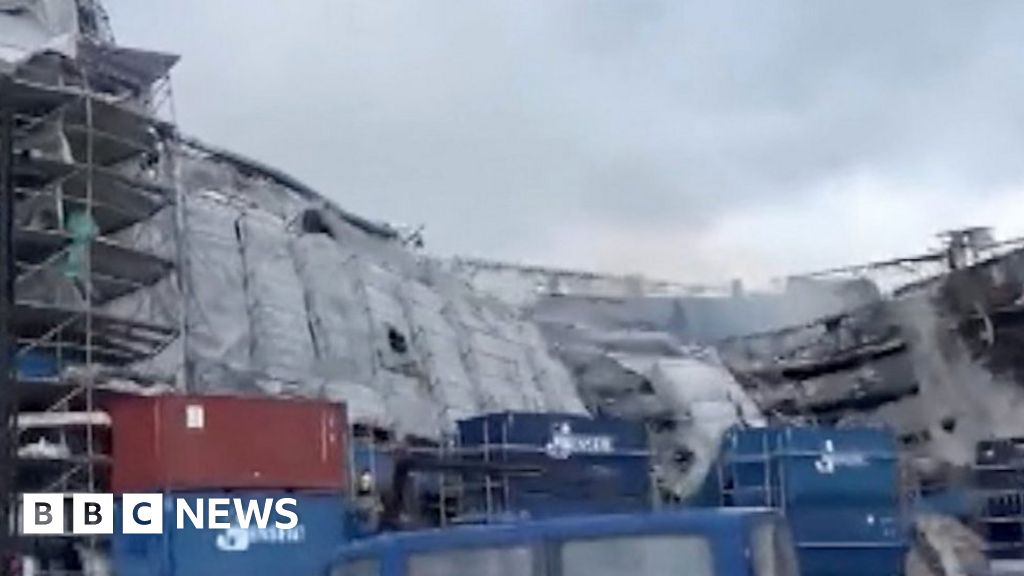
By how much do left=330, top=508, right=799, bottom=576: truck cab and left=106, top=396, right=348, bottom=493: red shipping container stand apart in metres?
8.14

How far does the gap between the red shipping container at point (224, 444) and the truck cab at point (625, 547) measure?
8135 mm

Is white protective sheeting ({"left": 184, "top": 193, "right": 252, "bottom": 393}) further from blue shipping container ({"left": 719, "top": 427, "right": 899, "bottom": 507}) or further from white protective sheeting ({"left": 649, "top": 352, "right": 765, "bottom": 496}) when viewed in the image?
white protective sheeting ({"left": 649, "top": 352, "right": 765, "bottom": 496})

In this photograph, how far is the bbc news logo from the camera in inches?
888

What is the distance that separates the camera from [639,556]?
14234 mm

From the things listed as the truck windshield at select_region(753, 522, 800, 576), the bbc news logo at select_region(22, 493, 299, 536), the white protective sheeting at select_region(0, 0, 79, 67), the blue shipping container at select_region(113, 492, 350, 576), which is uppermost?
the white protective sheeting at select_region(0, 0, 79, 67)

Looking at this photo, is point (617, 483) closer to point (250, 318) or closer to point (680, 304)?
point (250, 318)

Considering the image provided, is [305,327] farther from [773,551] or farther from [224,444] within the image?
[773,551]

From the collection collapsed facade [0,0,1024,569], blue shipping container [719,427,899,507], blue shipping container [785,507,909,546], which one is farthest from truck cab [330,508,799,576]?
blue shipping container [719,427,899,507]

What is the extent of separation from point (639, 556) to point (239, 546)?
10.2 m

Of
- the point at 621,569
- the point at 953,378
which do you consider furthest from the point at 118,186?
the point at 953,378

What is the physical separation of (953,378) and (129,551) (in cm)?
2684

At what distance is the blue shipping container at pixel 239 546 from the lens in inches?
895

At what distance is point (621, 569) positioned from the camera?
1430 centimetres

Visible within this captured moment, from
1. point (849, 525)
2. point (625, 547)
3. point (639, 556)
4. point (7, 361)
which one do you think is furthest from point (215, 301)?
point (639, 556)
